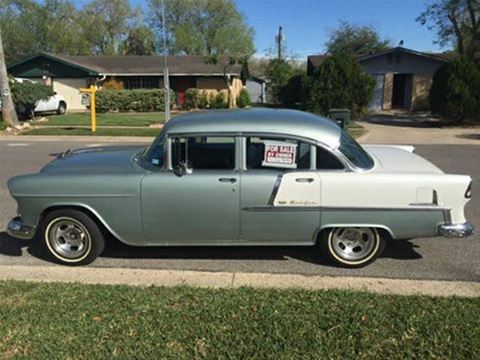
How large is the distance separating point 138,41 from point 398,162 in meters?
64.8

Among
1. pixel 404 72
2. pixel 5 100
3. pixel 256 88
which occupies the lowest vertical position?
pixel 5 100

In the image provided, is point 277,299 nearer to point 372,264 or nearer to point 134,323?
point 134,323

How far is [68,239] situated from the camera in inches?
190

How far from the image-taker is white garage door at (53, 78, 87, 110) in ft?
112

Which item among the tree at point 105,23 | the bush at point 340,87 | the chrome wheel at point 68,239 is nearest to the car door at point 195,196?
the chrome wheel at point 68,239

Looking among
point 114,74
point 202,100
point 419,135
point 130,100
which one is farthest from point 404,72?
point 114,74

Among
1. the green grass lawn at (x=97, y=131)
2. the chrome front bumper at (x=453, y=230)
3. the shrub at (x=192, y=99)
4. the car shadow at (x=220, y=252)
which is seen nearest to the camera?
the chrome front bumper at (x=453, y=230)

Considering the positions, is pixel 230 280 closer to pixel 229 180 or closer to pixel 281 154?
pixel 229 180

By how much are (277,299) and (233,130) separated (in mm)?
1644

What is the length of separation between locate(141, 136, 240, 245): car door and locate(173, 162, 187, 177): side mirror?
0.04 feet

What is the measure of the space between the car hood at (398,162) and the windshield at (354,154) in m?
0.09

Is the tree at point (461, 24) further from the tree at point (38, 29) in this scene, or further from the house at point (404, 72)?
the tree at point (38, 29)

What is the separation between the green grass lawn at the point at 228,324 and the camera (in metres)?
3.12

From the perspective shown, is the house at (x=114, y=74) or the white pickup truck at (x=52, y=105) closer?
the white pickup truck at (x=52, y=105)
